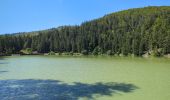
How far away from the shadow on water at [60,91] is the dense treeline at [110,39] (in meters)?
91.7

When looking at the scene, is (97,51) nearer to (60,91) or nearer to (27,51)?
(27,51)

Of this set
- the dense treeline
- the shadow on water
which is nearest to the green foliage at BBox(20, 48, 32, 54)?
the dense treeline

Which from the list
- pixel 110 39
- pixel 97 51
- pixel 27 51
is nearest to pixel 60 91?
pixel 97 51

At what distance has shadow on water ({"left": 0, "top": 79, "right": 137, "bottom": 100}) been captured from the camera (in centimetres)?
2830

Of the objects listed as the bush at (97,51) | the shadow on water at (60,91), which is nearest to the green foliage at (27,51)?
the bush at (97,51)

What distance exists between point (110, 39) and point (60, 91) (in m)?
138

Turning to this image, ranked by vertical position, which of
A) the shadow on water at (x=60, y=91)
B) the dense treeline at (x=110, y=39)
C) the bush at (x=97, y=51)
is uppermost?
the dense treeline at (x=110, y=39)

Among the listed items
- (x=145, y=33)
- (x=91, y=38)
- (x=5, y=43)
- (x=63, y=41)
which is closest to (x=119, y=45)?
(x=145, y=33)

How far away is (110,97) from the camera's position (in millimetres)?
28203

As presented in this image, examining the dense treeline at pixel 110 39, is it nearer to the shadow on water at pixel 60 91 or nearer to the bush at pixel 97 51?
the bush at pixel 97 51

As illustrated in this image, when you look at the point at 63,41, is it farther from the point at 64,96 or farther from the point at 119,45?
the point at 64,96

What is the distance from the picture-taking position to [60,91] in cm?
3164

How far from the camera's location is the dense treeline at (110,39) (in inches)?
5191

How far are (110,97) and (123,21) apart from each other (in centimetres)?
17174
